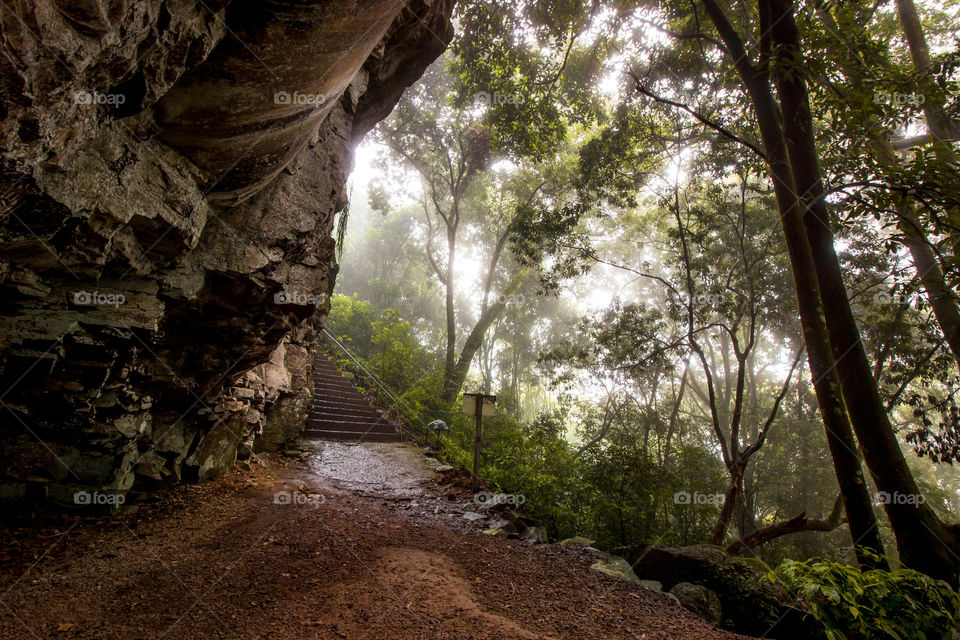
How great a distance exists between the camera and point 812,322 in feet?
16.8

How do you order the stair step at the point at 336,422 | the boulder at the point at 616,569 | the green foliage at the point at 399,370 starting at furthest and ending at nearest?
1. the green foliage at the point at 399,370
2. the stair step at the point at 336,422
3. the boulder at the point at 616,569

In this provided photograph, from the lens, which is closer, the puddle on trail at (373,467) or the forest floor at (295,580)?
the forest floor at (295,580)

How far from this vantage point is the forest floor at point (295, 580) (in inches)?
102

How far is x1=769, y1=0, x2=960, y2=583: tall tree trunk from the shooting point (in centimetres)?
418

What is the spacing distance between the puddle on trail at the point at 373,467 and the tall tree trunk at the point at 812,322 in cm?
549

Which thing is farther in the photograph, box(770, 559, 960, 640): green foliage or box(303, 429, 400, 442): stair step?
box(303, 429, 400, 442): stair step

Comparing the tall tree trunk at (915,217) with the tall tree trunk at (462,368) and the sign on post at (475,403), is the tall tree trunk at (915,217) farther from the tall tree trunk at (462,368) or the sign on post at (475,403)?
the tall tree trunk at (462,368)

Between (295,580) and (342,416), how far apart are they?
726 cm

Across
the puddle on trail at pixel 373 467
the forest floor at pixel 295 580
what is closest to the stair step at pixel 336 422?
the puddle on trail at pixel 373 467

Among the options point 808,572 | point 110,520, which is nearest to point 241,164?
point 110,520

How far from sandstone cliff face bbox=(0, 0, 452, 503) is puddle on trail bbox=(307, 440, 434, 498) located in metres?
1.80

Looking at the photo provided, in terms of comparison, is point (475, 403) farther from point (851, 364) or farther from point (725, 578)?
point (851, 364)

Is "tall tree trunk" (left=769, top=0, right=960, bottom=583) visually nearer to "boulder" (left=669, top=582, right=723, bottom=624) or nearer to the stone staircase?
"boulder" (left=669, top=582, right=723, bottom=624)

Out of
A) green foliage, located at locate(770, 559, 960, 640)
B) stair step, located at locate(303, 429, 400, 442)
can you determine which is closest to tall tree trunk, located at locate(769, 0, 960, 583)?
green foliage, located at locate(770, 559, 960, 640)
